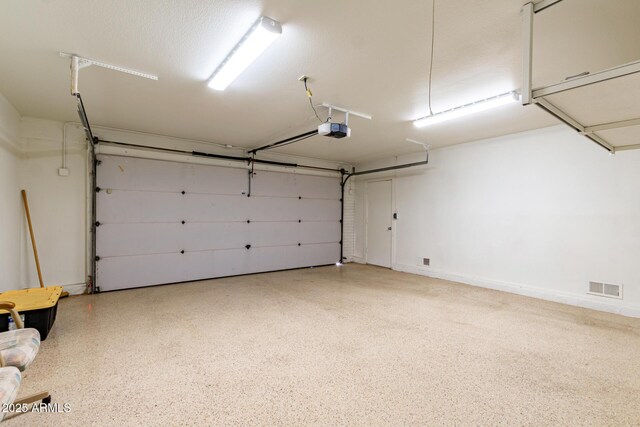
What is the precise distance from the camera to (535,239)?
4.33 metres

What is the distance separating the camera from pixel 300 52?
7.46ft

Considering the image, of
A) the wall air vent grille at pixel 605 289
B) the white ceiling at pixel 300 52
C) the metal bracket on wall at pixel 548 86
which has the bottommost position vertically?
the wall air vent grille at pixel 605 289

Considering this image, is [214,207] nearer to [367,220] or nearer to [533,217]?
[367,220]

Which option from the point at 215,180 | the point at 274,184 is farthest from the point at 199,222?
the point at 274,184

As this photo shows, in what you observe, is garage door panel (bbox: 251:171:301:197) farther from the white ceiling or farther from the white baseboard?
the white baseboard

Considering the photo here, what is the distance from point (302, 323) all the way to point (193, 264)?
2.90 meters

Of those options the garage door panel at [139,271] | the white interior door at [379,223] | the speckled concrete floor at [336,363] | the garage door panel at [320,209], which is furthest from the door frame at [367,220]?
the garage door panel at [139,271]

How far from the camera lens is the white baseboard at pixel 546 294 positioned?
3559 mm

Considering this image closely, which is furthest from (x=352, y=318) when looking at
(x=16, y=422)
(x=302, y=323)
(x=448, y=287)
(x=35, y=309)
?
(x=35, y=309)

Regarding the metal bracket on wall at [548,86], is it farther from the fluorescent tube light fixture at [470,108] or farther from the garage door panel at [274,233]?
the garage door panel at [274,233]

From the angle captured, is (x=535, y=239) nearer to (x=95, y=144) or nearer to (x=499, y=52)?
(x=499, y=52)

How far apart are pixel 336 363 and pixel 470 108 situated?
10.1ft

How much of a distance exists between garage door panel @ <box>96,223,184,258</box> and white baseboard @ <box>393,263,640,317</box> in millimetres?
4756

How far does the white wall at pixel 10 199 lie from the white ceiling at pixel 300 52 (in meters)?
0.27
